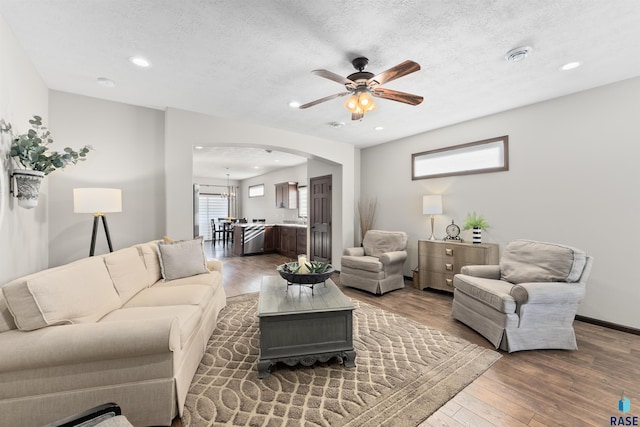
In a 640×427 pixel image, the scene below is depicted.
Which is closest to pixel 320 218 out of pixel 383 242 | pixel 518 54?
pixel 383 242

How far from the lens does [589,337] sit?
8.98ft

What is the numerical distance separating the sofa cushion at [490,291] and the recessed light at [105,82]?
4.55m

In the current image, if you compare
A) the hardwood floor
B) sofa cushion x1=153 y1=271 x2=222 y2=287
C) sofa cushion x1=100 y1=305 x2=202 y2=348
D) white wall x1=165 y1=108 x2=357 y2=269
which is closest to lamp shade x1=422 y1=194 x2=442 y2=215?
the hardwood floor

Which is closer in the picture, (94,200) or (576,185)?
(94,200)

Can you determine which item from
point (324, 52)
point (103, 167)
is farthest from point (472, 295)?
point (103, 167)

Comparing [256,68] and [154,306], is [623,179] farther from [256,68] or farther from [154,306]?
[154,306]

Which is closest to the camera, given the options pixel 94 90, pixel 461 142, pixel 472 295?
pixel 472 295

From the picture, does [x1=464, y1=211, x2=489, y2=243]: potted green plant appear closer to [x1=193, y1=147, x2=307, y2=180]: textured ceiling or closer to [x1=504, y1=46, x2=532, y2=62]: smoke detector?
[x1=504, y1=46, x2=532, y2=62]: smoke detector

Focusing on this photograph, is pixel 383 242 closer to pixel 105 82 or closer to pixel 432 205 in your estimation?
pixel 432 205

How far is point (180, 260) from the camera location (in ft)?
9.82

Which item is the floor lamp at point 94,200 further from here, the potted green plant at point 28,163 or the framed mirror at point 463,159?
the framed mirror at point 463,159

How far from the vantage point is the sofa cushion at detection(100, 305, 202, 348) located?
6.03ft

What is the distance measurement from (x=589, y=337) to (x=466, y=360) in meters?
1.61

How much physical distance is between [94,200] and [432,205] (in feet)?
14.8
